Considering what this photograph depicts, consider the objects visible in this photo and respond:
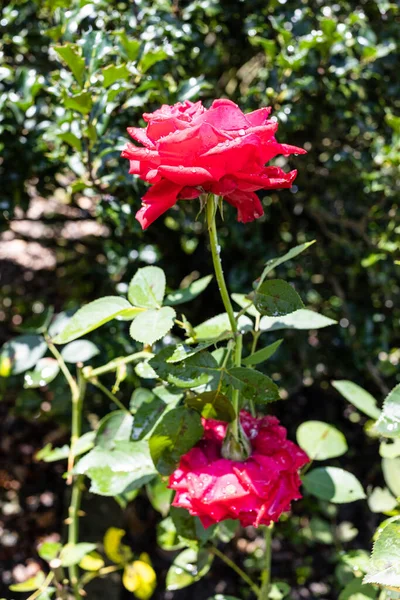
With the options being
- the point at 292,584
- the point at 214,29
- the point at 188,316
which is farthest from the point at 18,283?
the point at 292,584

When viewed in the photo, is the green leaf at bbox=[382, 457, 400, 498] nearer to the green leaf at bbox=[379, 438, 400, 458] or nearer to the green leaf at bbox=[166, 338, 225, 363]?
the green leaf at bbox=[379, 438, 400, 458]

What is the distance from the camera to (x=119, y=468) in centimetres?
96

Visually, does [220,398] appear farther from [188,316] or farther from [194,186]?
[188,316]

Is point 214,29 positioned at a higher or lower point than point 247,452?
higher

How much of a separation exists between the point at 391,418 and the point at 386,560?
18 centimetres

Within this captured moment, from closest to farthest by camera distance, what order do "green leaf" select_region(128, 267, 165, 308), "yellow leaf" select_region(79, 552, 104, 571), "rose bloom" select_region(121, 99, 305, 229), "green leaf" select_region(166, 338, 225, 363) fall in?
"rose bloom" select_region(121, 99, 305, 229)
"green leaf" select_region(166, 338, 225, 363)
"green leaf" select_region(128, 267, 165, 308)
"yellow leaf" select_region(79, 552, 104, 571)

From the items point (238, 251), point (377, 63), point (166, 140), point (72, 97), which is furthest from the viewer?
point (238, 251)

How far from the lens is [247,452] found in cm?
83

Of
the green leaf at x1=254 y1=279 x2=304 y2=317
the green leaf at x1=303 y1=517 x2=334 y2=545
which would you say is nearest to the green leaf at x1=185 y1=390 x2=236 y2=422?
the green leaf at x1=254 y1=279 x2=304 y2=317

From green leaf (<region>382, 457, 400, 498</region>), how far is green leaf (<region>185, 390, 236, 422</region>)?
1.50 ft

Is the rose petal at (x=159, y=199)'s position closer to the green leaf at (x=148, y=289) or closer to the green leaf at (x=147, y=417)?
the green leaf at (x=148, y=289)

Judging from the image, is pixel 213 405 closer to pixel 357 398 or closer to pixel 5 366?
pixel 357 398

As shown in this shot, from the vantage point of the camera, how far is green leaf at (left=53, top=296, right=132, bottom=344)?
2.75 ft

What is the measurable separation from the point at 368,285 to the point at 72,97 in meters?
0.81
